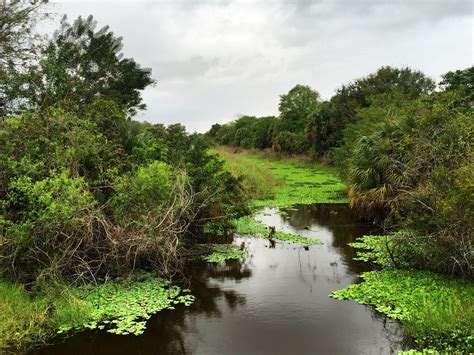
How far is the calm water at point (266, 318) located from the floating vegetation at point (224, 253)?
24 cm

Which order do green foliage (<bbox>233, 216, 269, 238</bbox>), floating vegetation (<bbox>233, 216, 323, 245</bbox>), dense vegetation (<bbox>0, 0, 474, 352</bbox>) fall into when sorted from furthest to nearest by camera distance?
green foliage (<bbox>233, 216, 269, 238</bbox>)
floating vegetation (<bbox>233, 216, 323, 245</bbox>)
dense vegetation (<bbox>0, 0, 474, 352</bbox>)

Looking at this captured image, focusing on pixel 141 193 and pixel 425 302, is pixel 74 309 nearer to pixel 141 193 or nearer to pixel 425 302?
pixel 141 193

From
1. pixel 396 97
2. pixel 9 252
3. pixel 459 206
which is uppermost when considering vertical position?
pixel 396 97

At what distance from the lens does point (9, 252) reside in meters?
8.44

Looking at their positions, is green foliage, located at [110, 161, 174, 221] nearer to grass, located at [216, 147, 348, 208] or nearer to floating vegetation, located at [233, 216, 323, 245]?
floating vegetation, located at [233, 216, 323, 245]

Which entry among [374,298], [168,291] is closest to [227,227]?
[168,291]

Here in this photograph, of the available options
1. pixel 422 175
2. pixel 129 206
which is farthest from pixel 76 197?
pixel 422 175

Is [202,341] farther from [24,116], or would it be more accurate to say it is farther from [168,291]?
[24,116]

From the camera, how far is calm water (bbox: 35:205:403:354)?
6918 mm

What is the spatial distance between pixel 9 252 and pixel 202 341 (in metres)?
4.40

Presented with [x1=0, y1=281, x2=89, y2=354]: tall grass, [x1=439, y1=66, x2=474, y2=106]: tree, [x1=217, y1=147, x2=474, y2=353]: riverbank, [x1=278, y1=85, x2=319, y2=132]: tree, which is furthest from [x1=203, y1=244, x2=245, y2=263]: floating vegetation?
[x1=278, y1=85, x2=319, y2=132]: tree

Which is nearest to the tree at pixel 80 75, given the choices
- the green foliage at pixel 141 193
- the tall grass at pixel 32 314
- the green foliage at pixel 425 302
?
the green foliage at pixel 141 193

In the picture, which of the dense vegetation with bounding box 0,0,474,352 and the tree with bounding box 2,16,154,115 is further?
the tree with bounding box 2,16,154,115

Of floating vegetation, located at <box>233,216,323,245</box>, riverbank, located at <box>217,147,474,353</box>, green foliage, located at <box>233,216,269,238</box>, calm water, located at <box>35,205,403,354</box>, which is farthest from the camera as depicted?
green foliage, located at <box>233,216,269,238</box>
